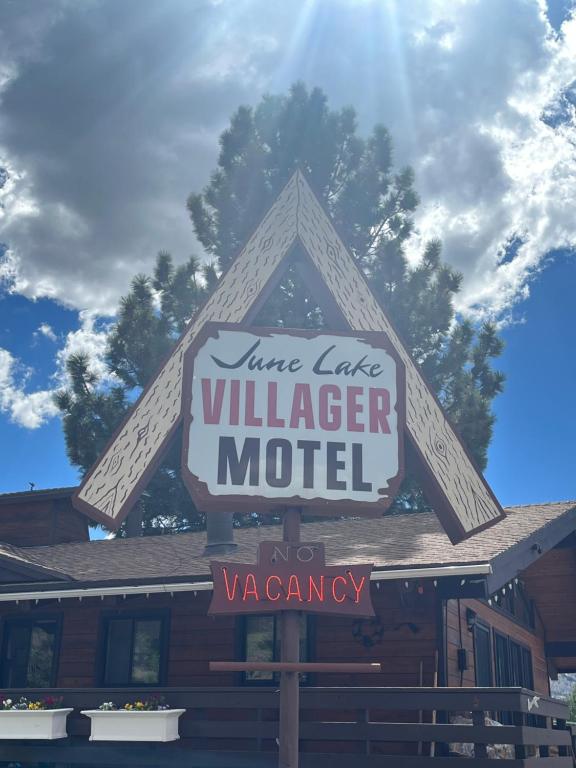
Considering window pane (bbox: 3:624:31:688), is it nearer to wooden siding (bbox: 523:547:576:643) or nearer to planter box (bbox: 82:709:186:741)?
planter box (bbox: 82:709:186:741)

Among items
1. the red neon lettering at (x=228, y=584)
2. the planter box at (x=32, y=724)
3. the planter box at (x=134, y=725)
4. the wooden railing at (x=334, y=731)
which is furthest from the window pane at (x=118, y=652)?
the red neon lettering at (x=228, y=584)

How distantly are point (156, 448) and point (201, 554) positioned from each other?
6.87 metres

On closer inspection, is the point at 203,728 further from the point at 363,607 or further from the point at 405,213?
the point at 405,213

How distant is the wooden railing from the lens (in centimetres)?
1173

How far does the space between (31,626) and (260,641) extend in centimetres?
501

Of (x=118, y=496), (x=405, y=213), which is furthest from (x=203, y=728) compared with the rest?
(x=405, y=213)

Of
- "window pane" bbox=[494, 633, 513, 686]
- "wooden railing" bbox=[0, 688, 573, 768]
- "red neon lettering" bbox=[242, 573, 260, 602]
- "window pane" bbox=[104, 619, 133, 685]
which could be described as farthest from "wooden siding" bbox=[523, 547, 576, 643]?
"red neon lettering" bbox=[242, 573, 260, 602]

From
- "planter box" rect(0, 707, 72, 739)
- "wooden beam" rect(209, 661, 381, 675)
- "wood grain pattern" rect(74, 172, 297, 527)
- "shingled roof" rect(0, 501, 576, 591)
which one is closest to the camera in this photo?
"wooden beam" rect(209, 661, 381, 675)

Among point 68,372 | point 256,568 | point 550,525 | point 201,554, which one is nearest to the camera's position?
point 256,568

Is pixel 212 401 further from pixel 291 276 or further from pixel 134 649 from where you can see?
pixel 291 276

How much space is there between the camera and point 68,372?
33938mm

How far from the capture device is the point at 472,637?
51.2ft

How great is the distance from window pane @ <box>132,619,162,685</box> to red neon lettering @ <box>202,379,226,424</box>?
19.8 feet

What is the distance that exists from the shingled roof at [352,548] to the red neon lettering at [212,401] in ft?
12.5
